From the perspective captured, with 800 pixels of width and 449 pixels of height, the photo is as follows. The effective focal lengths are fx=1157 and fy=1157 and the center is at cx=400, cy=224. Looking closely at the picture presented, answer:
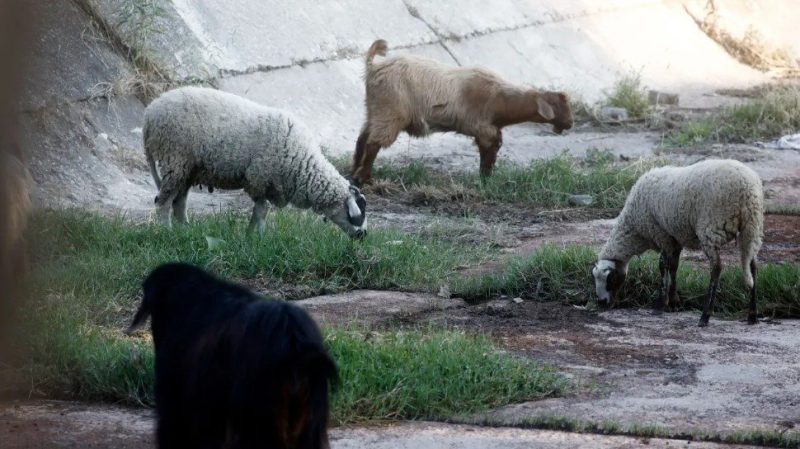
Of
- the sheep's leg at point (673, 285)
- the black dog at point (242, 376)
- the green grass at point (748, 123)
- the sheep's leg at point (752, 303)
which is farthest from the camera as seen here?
the green grass at point (748, 123)

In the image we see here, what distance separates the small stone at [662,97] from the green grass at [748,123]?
1.22 meters

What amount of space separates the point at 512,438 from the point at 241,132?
188 inches

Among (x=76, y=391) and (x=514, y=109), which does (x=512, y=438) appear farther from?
(x=514, y=109)

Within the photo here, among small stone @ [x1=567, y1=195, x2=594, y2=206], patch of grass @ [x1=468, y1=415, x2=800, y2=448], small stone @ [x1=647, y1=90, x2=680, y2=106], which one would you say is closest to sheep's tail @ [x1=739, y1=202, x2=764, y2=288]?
patch of grass @ [x1=468, y1=415, x2=800, y2=448]

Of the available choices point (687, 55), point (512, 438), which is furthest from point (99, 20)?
point (687, 55)

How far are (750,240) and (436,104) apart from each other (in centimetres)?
519

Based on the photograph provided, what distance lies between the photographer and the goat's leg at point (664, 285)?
27.6 feet

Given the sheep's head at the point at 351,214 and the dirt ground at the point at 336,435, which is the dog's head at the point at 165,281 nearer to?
the dirt ground at the point at 336,435

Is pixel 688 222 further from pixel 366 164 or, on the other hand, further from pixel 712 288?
pixel 366 164

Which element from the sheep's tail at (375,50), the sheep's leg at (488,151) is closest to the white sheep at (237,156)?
the sheep's tail at (375,50)

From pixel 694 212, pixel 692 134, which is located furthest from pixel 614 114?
pixel 694 212

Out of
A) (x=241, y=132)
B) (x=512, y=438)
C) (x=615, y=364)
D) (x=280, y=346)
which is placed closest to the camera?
(x=280, y=346)

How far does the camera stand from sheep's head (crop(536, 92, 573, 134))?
1300 cm

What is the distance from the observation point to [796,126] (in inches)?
612
